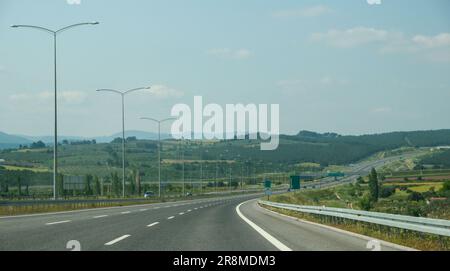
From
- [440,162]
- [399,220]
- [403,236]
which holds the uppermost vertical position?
[440,162]

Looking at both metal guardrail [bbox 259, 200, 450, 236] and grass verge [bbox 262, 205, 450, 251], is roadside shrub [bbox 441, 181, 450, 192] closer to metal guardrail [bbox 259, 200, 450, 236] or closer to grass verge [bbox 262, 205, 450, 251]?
metal guardrail [bbox 259, 200, 450, 236]

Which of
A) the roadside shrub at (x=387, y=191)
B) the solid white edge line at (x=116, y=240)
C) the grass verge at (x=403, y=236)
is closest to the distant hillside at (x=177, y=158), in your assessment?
the roadside shrub at (x=387, y=191)

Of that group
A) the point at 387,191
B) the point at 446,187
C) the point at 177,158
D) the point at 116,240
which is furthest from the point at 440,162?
the point at 116,240

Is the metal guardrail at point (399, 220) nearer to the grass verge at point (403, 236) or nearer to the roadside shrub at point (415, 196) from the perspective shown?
the grass verge at point (403, 236)

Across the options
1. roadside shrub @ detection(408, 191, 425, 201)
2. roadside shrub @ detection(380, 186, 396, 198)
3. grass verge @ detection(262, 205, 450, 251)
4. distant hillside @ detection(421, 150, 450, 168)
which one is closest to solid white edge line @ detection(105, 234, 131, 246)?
grass verge @ detection(262, 205, 450, 251)

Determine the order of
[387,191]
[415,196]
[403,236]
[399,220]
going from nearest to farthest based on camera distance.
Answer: [399,220] → [403,236] → [415,196] → [387,191]

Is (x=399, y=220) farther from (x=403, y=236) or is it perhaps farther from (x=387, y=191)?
(x=387, y=191)

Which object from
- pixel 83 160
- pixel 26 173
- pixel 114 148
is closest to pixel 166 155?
pixel 114 148

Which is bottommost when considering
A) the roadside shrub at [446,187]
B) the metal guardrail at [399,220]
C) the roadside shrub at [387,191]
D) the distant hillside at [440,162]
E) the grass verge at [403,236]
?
the roadside shrub at [387,191]

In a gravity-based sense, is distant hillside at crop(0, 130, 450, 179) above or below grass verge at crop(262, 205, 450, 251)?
above
